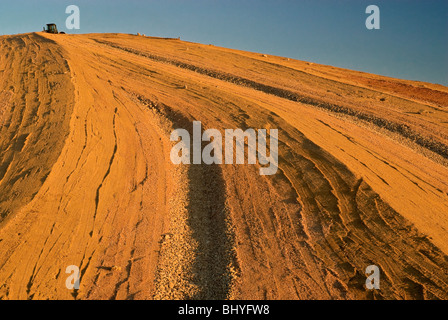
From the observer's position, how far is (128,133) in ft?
A: 47.3

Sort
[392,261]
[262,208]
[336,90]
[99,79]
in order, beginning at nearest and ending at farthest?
[392,261] → [262,208] → [99,79] → [336,90]

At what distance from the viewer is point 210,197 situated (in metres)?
11.1

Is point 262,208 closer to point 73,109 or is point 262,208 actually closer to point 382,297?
Answer: point 382,297

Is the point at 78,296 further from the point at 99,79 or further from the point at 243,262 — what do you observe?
the point at 99,79

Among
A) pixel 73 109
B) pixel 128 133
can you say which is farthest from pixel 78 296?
pixel 73 109

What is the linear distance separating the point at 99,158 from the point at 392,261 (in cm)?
943

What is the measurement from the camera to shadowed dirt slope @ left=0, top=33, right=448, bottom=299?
782cm

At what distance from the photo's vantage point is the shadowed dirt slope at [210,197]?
782 centimetres

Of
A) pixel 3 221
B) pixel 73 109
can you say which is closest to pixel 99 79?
pixel 73 109

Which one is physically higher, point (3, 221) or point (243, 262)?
point (3, 221)
